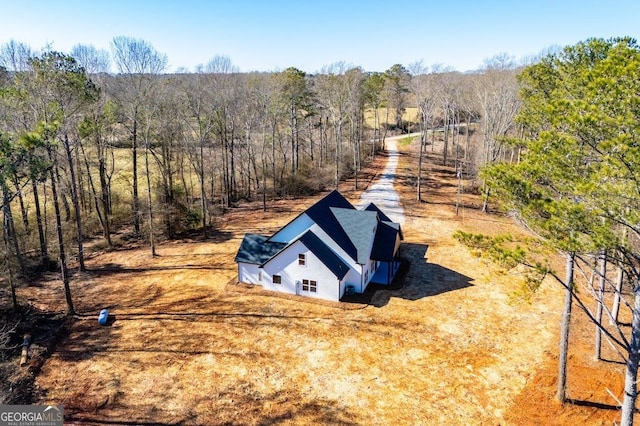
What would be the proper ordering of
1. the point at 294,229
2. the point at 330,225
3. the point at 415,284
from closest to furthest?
the point at 330,225 → the point at 415,284 → the point at 294,229

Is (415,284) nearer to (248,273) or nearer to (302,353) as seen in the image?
(302,353)

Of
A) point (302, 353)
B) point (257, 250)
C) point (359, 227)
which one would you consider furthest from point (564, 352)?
point (257, 250)

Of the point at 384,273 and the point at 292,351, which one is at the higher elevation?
the point at 384,273

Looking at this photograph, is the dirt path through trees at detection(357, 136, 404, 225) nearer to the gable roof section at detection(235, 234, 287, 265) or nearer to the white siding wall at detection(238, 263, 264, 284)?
the gable roof section at detection(235, 234, 287, 265)

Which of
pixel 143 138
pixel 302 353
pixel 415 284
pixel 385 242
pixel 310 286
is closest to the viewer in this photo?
pixel 302 353

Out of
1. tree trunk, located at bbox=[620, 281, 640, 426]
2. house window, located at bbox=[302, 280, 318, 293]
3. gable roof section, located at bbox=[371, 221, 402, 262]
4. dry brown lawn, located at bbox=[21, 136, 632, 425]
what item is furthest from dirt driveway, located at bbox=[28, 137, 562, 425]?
tree trunk, located at bbox=[620, 281, 640, 426]

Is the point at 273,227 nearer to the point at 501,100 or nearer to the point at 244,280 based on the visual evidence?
the point at 244,280

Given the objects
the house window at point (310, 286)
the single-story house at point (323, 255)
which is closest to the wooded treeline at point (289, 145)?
the single-story house at point (323, 255)

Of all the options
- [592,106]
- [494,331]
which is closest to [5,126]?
[592,106]
